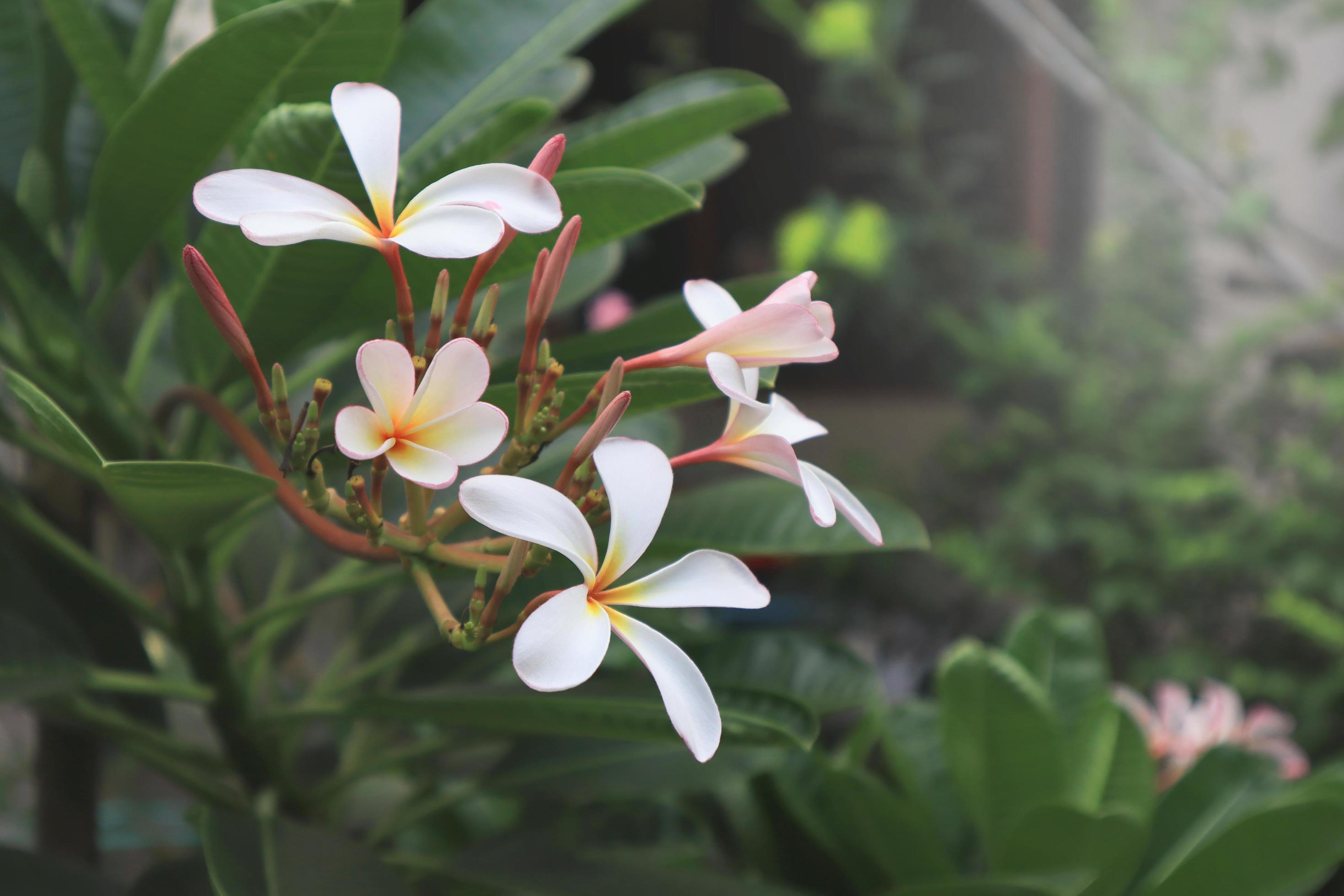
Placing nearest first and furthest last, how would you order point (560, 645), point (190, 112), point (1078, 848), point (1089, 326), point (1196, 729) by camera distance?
point (560, 645)
point (190, 112)
point (1078, 848)
point (1196, 729)
point (1089, 326)

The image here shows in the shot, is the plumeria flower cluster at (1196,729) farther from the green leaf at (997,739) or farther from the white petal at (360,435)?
the white petal at (360,435)

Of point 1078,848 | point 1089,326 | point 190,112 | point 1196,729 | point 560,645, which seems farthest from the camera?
point 1089,326

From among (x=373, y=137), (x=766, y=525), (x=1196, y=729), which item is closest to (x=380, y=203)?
(x=373, y=137)

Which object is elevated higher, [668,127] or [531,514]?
[668,127]

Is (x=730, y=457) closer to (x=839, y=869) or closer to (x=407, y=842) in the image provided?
(x=839, y=869)

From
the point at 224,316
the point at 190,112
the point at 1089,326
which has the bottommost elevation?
the point at 224,316

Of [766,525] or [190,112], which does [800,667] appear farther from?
[190,112]

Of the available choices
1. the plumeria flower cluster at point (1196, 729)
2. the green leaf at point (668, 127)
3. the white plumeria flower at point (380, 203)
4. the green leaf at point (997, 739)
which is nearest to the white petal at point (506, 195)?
the white plumeria flower at point (380, 203)

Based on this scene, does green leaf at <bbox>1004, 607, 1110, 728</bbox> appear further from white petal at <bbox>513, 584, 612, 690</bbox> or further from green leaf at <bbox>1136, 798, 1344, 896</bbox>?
white petal at <bbox>513, 584, 612, 690</bbox>
